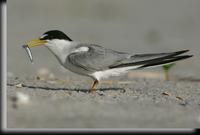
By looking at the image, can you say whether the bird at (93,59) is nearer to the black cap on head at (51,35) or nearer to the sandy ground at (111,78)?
the black cap on head at (51,35)

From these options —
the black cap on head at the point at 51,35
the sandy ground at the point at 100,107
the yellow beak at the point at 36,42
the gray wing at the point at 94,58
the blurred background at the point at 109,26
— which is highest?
the black cap on head at the point at 51,35

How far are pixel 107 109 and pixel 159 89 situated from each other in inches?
71.5

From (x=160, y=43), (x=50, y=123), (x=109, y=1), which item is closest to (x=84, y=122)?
(x=50, y=123)

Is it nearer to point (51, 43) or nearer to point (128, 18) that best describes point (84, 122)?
point (51, 43)

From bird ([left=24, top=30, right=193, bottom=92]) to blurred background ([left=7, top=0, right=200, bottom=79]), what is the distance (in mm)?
2244

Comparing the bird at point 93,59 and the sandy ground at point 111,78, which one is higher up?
the bird at point 93,59

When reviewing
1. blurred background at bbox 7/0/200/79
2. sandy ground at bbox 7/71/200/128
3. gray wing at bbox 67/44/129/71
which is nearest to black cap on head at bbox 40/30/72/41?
gray wing at bbox 67/44/129/71

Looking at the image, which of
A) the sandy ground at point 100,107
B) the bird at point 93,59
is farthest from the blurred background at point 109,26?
the sandy ground at point 100,107

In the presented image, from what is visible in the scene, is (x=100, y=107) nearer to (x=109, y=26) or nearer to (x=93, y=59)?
(x=93, y=59)

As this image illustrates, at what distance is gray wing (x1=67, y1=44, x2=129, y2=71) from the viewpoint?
6336 millimetres

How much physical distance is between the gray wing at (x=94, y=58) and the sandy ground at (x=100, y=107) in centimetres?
27

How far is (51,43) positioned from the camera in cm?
654

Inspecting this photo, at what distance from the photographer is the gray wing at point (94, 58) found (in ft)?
20.8

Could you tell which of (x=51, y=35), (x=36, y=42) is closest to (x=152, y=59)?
(x=51, y=35)
